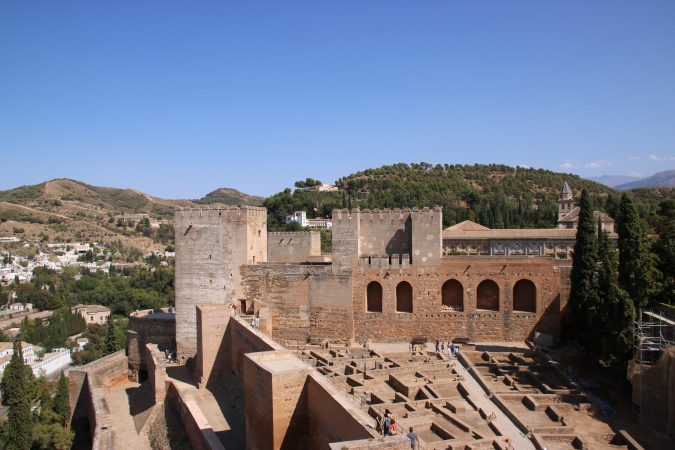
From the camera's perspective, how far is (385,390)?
1656 cm

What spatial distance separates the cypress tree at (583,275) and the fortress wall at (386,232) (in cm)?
611

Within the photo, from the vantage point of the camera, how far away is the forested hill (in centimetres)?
5528

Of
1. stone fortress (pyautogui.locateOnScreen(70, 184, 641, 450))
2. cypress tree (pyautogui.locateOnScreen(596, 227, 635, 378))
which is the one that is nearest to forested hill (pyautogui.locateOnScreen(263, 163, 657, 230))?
stone fortress (pyautogui.locateOnScreen(70, 184, 641, 450))

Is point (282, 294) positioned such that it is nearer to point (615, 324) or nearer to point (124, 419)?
point (124, 419)

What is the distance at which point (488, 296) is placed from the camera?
69.1ft

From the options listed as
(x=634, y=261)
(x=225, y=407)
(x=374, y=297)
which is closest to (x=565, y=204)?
(x=374, y=297)

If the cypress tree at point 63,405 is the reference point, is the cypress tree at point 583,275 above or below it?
above

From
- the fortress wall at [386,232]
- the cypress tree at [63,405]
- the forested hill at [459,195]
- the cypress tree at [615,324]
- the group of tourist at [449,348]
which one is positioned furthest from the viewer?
the forested hill at [459,195]

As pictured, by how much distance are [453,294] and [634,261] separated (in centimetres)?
663

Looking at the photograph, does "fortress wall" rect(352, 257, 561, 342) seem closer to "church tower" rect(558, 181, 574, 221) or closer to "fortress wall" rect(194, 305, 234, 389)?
"fortress wall" rect(194, 305, 234, 389)

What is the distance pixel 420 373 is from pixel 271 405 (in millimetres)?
7961

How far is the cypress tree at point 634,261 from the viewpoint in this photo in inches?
645

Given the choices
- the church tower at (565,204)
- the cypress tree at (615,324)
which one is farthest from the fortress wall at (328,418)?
the church tower at (565,204)

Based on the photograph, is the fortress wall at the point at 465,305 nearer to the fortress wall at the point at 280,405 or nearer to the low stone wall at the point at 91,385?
the fortress wall at the point at 280,405
